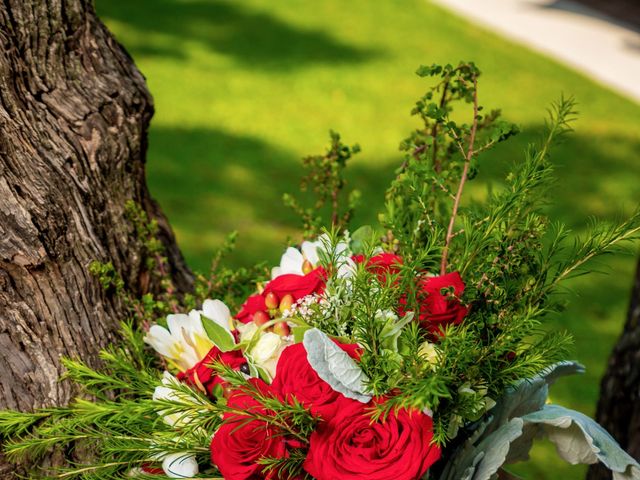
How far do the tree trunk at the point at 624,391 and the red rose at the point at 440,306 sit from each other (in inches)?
49.4

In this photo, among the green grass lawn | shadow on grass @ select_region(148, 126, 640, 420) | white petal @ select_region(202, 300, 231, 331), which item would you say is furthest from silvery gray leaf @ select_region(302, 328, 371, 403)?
shadow on grass @ select_region(148, 126, 640, 420)

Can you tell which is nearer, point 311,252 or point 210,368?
point 210,368

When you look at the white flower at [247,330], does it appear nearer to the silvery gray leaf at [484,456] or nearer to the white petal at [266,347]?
the white petal at [266,347]

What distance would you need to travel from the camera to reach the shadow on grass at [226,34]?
9.09m

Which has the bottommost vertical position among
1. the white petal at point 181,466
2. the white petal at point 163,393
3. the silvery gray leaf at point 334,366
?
the white petal at point 181,466

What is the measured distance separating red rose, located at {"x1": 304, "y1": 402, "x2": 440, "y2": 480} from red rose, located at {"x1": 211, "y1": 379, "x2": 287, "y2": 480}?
58 millimetres

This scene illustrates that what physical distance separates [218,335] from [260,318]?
9cm

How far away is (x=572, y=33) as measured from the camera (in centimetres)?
1057

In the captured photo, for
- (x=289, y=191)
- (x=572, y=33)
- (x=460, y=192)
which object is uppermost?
(x=460, y=192)

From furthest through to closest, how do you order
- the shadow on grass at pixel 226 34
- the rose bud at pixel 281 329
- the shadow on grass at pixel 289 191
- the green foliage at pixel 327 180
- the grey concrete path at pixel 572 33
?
the grey concrete path at pixel 572 33 < the shadow on grass at pixel 226 34 < the shadow on grass at pixel 289 191 < the green foliage at pixel 327 180 < the rose bud at pixel 281 329

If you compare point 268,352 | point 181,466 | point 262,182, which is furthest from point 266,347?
point 262,182

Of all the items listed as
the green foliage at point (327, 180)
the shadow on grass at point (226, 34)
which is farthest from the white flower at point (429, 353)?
the shadow on grass at point (226, 34)

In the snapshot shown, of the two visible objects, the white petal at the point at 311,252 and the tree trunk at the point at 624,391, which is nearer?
the white petal at the point at 311,252

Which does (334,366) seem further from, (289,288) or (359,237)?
(359,237)
